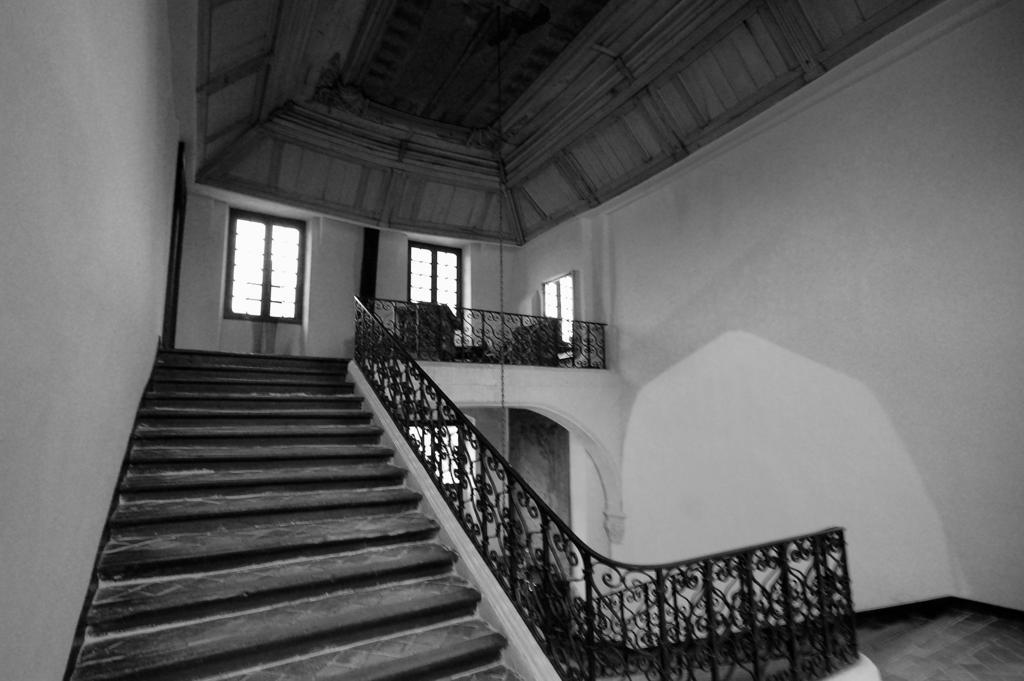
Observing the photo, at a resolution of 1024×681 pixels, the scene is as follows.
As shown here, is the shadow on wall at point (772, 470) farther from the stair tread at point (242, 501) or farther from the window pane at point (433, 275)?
the window pane at point (433, 275)

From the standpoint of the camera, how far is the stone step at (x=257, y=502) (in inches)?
125

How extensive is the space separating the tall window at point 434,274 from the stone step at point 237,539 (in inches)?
276

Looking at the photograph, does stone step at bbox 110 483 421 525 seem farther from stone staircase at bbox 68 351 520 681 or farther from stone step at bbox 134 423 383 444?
stone step at bbox 134 423 383 444

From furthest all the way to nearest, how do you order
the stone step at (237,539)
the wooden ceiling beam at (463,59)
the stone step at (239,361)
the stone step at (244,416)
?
the wooden ceiling beam at (463,59) → the stone step at (239,361) → the stone step at (244,416) → the stone step at (237,539)

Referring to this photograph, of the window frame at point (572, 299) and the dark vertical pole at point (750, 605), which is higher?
the window frame at point (572, 299)

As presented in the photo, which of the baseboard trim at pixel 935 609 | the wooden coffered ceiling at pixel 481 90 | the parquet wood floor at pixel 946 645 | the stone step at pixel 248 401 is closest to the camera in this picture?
the parquet wood floor at pixel 946 645

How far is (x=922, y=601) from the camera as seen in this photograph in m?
4.59

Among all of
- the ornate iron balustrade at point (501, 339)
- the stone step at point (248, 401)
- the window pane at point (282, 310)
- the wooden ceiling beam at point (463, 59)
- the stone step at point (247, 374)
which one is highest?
the wooden ceiling beam at point (463, 59)

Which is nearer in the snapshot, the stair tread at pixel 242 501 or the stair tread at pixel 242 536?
the stair tread at pixel 242 536

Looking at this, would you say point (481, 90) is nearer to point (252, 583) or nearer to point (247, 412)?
point (247, 412)

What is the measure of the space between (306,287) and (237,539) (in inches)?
263

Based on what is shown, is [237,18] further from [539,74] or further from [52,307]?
[52,307]

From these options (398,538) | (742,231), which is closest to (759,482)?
(742,231)

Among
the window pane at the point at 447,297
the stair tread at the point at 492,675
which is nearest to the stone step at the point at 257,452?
the stair tread at the point at 492,675
